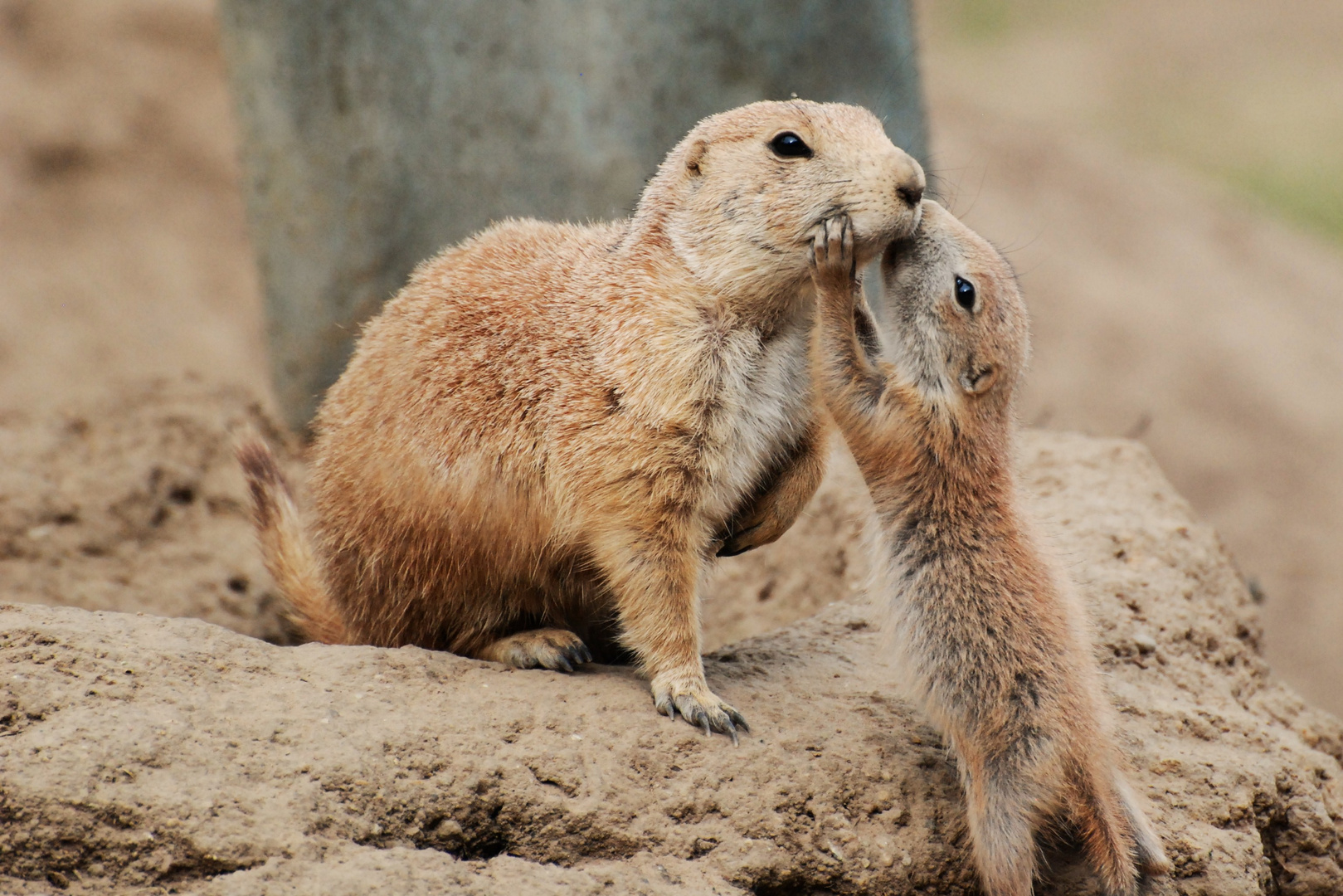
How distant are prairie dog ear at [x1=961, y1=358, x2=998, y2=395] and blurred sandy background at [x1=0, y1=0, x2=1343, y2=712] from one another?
4521 millimetres

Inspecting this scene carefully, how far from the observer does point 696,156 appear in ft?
13.0

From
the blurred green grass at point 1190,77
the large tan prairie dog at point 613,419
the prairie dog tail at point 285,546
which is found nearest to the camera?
the large tan prairie dog at point 613,419

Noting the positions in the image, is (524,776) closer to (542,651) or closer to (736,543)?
(542,651)

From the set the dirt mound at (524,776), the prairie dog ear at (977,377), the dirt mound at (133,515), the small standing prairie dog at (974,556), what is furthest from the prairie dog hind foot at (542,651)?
the dirt mound at (133,515)

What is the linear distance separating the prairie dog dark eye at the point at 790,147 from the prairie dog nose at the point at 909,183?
292 mm

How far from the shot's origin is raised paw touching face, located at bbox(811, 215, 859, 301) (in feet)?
11.6

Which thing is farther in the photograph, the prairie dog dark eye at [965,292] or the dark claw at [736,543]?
the dark claw at [736,543]

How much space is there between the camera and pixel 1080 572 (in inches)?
181

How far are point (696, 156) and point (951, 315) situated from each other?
93 cm

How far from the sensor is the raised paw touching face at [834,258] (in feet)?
11.6

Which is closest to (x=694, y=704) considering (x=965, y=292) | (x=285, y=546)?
(x=965, y=292)

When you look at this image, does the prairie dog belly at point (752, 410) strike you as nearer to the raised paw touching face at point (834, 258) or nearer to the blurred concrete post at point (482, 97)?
the raised paw touching face at point (834, 258)

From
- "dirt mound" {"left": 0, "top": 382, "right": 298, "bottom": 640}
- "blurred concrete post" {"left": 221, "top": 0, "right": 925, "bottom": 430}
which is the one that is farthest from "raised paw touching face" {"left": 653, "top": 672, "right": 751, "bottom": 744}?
"blurred concrete post" {"left": 221, "top": 0, "right": 925, "bottom": 430}

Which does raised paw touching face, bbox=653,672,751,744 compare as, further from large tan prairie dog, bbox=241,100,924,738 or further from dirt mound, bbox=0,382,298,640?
dirt mound, bbox=0,382,298,640
